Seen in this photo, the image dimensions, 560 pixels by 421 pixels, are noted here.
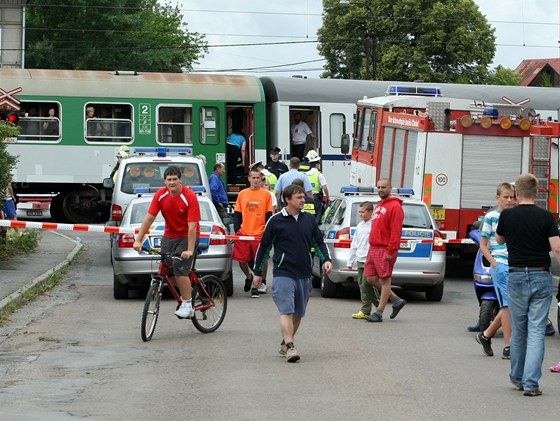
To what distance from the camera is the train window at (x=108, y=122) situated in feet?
98.7

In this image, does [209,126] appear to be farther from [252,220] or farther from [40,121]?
[252,220]

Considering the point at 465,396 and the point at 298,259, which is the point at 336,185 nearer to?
the point at 298,259

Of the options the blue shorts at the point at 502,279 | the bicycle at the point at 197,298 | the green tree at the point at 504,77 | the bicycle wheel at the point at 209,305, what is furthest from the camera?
the green tree at the point at 504,77

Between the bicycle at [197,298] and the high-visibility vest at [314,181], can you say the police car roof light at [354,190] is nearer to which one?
the high-visibility vest at [314,181]

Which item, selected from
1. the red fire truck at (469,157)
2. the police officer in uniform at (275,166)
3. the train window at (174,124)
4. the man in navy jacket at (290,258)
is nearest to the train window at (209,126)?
the train window at (174,124)

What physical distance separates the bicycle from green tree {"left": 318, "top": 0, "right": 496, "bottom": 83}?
56.5 m

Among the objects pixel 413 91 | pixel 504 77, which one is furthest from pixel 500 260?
pixel 504 77

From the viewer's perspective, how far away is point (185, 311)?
13430mm

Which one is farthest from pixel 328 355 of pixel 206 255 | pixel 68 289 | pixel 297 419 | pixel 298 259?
pixel 68 289

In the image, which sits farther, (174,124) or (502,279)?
(174,124)

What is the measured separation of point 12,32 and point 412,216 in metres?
38.4

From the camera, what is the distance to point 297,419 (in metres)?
8.94

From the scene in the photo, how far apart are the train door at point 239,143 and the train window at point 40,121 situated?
417 cm

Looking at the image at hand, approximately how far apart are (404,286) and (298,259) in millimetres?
5813
